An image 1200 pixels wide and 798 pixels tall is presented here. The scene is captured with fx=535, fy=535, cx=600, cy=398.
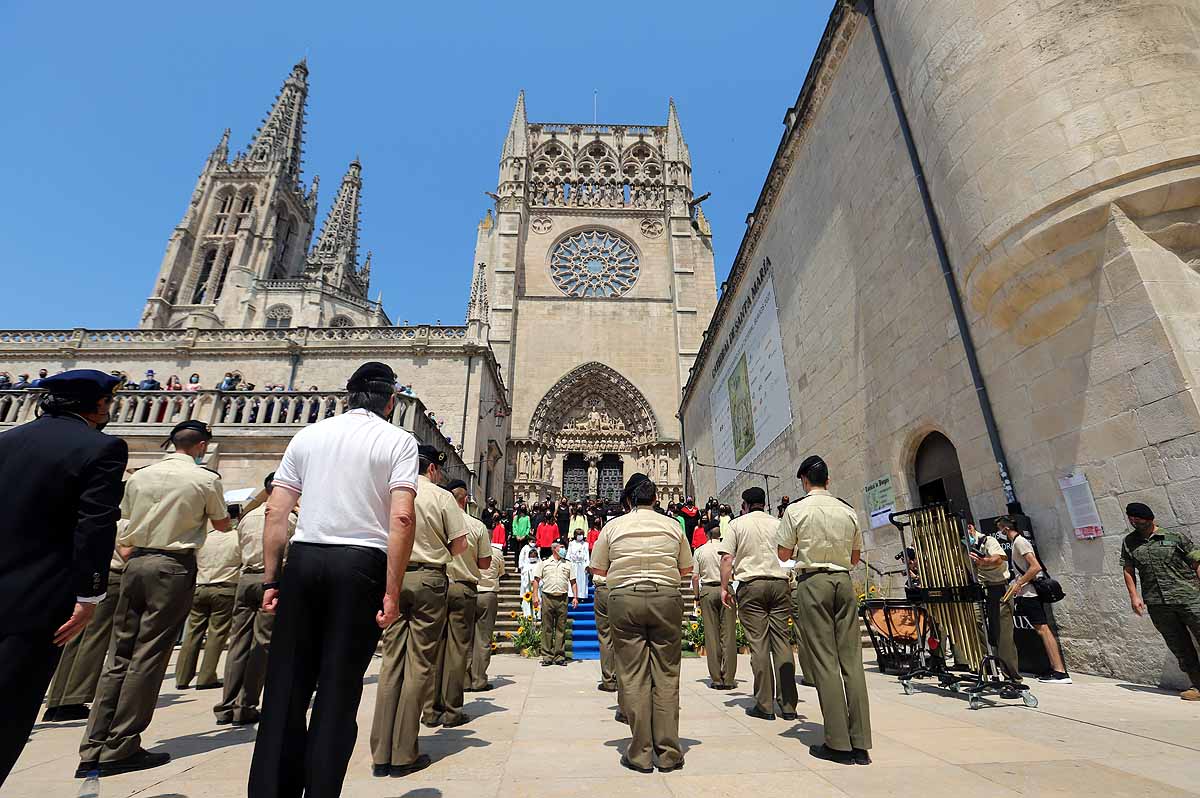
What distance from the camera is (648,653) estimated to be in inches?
127

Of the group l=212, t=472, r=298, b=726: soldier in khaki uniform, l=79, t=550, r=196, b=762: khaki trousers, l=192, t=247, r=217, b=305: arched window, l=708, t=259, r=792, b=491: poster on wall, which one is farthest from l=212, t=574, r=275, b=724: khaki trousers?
l=192, t=247, r=217, b=305: arched window

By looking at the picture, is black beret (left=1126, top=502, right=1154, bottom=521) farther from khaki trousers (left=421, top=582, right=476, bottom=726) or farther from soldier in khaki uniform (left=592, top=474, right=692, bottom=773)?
khaki trousers (left=421, top=582, right=476, bottom=726)

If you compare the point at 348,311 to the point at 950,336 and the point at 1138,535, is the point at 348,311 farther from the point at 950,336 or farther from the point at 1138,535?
the point at 1138,535

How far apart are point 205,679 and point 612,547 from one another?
487 cm

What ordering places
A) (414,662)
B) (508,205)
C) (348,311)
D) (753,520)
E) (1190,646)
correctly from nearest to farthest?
(414,662)
(1190,646)
(753,520)
(508,205)
(348,311)

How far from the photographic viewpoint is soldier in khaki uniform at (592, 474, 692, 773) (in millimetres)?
2963

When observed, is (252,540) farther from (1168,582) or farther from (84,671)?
(1168,582)

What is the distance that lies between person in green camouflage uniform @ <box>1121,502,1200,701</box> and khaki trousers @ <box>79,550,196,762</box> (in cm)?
700

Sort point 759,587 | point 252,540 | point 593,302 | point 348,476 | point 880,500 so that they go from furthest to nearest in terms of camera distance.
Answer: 1. point 593,302
2. point 880,500
3. point 252,540
4. point 759,587
5. point 348,476

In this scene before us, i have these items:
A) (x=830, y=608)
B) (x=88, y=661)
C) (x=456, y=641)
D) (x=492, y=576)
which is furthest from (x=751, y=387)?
(x=88, y=661)

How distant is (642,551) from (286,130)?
5485cm

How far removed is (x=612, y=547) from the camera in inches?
139

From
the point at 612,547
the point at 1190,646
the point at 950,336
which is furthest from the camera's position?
the point at 950,336

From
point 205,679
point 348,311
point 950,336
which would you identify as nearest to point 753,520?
point 950,336
